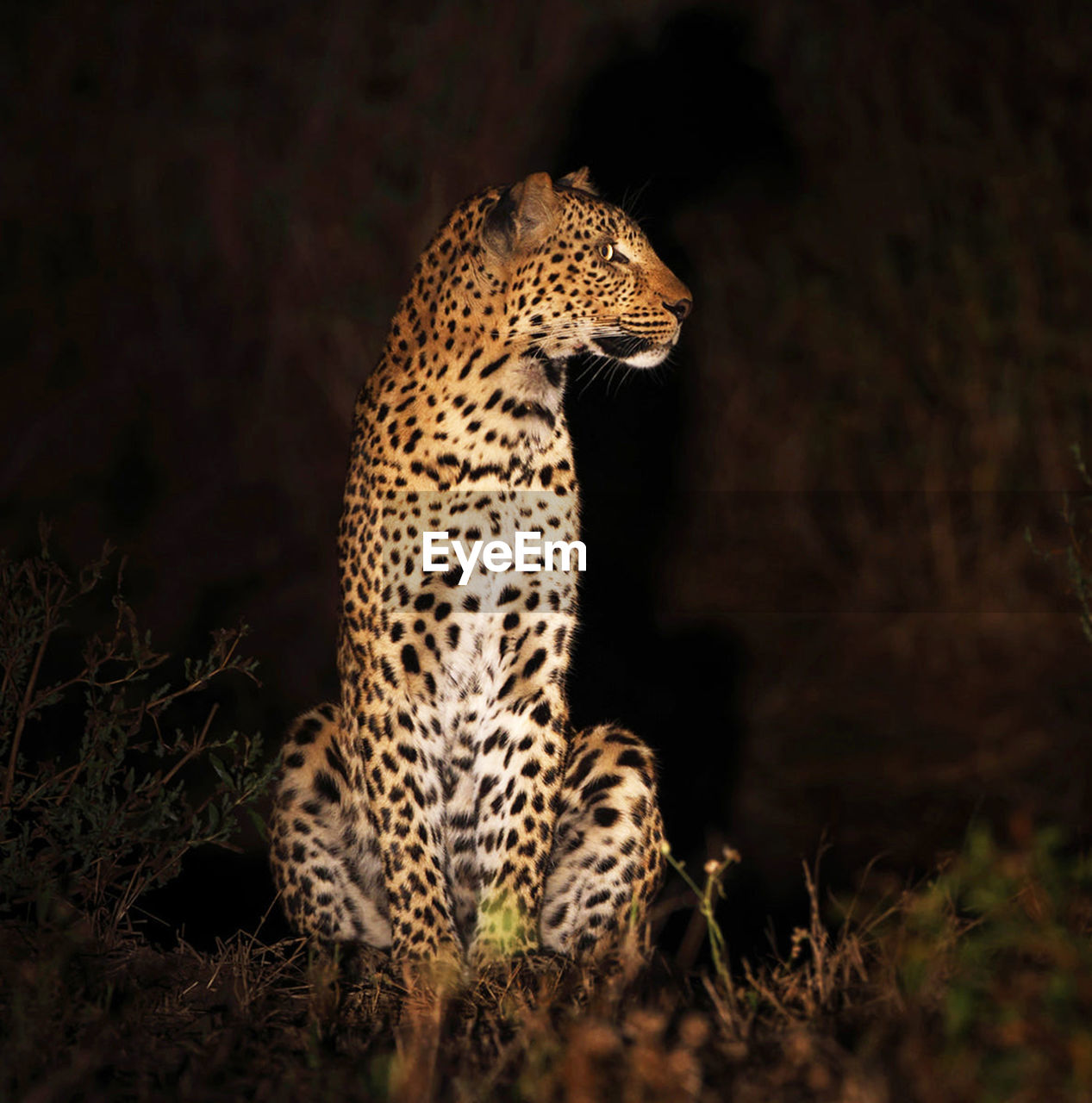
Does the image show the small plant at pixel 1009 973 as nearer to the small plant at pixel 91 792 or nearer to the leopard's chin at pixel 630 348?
the leopard's chin at pixel 630 348

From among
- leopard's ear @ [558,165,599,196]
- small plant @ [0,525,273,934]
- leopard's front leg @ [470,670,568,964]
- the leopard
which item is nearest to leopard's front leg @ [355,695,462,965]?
Result: the leopard

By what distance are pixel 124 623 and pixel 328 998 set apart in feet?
11.8

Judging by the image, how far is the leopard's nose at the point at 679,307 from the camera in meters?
4.80

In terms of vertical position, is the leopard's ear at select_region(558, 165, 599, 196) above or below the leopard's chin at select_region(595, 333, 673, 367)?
above

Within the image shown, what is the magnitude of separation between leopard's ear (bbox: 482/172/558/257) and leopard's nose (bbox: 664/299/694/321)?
0.44 m

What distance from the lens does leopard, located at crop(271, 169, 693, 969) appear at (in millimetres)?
4688

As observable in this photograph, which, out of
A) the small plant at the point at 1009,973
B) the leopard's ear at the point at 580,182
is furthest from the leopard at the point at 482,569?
the small plant at the point at 1009,973

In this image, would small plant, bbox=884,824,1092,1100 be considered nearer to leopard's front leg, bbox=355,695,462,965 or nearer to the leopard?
the leopard

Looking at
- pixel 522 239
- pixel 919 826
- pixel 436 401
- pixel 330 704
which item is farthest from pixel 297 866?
pixel 919 826

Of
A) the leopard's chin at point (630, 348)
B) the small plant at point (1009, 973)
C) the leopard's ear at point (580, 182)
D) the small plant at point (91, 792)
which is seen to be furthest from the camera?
the leopard's ear at point (580, 182)

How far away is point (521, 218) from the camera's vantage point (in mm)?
4664

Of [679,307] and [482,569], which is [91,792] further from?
[679,307]

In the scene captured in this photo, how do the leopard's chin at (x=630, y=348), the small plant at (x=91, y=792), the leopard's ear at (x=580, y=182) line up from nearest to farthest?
the small plant at (x=91, y=792) → the leopard's chin at (x=630, y=348) → the leopard's ear at (x=580, y=182)

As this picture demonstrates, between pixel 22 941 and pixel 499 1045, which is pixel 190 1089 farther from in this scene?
pixel 22 941
